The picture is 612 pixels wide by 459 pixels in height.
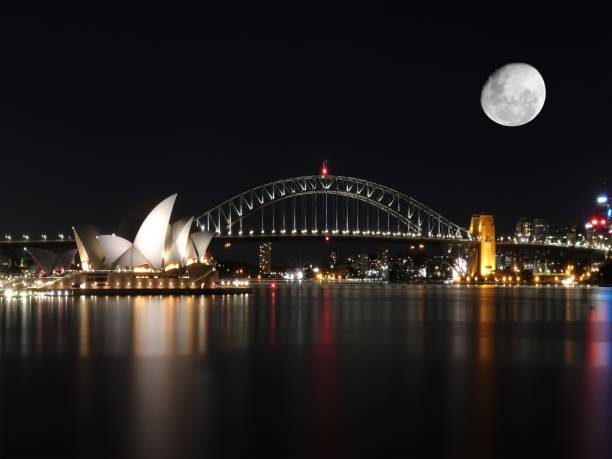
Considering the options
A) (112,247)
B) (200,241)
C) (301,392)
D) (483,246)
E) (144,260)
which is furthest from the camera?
(483,246)

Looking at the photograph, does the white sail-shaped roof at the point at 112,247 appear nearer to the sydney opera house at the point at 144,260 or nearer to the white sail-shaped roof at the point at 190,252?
the sydney opera house at the point at 144,260

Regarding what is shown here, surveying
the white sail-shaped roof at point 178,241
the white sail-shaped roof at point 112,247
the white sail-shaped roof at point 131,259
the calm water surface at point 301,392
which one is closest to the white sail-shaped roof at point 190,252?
the white sail-shaped roof at point 178,241

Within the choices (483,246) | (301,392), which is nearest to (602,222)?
(483,246)

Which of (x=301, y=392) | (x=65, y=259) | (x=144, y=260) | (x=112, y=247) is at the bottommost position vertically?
(x=301, y=392)

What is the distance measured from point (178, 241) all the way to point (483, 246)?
45150 mm

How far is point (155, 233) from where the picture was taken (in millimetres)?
60375

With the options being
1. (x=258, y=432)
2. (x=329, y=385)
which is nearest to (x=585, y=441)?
(x=258, y=432)

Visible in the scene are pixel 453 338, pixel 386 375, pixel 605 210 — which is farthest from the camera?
pixel 605 210

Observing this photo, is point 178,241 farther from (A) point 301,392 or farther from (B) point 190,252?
(A) point 301,392

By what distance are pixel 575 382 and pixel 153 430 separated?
8233 mm

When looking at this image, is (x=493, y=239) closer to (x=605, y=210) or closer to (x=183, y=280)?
(x=605, y=210)

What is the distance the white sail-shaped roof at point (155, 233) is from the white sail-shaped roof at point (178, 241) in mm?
1803

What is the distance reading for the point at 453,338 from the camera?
2591cm

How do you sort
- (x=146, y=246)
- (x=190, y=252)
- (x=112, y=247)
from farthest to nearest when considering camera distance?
(x=190, y=252), (x=112, y=247), (x=146, y=246)
